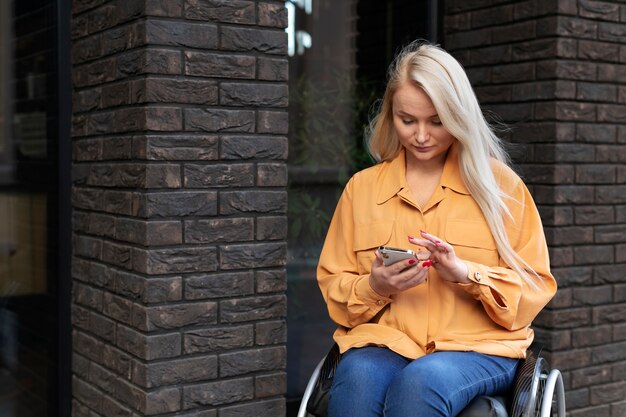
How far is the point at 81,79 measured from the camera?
373 cm

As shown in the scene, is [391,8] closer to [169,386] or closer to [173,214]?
[173,214]

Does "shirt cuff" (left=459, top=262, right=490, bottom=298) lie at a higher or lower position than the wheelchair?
higher

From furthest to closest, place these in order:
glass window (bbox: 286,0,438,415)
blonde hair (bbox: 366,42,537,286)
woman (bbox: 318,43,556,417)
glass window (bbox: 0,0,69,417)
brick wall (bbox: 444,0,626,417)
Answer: glass window (bbox: 286,0,438,415) < brick wall (bbox: 444,0,626,417) < glass window (bbox: 0,0,69,417) < blonde hair (bbox: 366,42,537,286) < woman (bbox: 318,43,556,417)

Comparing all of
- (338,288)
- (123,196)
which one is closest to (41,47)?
(123,196)

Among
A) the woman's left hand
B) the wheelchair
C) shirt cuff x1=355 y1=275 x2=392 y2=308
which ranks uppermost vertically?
the woman's left hand

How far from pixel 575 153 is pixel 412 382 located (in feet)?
6.77

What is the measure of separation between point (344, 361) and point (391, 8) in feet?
8.19

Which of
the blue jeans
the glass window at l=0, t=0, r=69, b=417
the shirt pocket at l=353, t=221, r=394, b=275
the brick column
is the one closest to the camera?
the blue jeans

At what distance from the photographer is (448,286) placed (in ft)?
9.57

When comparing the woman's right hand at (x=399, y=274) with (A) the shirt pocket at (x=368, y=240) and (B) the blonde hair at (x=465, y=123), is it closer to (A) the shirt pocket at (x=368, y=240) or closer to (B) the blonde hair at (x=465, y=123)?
(A) the shirt pocket at (x=368, y=240)

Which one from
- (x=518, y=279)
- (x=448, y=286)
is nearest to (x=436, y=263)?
(x=448, y=286)

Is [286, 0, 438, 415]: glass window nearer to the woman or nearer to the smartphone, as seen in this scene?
the woman

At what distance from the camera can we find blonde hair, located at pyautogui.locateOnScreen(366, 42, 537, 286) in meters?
2.87

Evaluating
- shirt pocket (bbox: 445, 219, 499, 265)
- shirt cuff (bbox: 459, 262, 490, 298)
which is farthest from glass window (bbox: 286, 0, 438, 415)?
shirt cuff (bbox: 459, 262, 490, 298)
